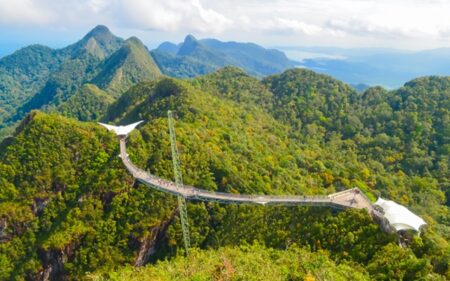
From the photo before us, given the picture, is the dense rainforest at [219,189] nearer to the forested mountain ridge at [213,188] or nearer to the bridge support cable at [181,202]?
the forested mountain ridge at [213,188]

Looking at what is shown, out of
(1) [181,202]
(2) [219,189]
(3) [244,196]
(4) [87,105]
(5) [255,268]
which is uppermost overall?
(4) [87,105]

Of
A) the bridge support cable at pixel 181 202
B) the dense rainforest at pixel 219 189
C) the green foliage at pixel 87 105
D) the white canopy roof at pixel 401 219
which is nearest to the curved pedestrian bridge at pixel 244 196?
the bridge support cable at pixel 181 202

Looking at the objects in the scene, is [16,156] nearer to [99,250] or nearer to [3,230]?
[3,230]

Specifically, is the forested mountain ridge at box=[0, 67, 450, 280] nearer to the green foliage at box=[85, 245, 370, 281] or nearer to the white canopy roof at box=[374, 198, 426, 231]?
the green foliage at box=[85, 245, 370, 281]

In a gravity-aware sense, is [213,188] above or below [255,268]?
above

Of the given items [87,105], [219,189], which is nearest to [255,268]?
[219,189]

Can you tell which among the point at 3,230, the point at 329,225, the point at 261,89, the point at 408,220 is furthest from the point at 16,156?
the point at 261,89

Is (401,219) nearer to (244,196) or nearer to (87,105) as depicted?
(244,196)

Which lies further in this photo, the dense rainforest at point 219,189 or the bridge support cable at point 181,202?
the bridge support cable at point 181,202

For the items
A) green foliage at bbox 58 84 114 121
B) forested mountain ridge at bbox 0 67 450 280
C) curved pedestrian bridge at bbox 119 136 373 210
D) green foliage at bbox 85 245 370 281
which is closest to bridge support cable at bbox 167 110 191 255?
curved pedestrian bridge at bbox 119 136 373 210
